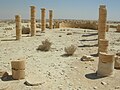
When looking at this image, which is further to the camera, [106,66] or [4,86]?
[106,66]

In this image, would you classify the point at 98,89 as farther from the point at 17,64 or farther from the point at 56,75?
the point at 17,64

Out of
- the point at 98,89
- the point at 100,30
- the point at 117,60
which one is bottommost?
the point at 98,89

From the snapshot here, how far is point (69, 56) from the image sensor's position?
12.5m

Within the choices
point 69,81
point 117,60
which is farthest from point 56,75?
point 117,60

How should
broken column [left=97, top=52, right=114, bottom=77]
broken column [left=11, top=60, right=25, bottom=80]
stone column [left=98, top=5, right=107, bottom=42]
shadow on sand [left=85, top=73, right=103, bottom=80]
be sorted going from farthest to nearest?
1. stone column [left=98, top=5, right=107, bottom=42]
2. broken column [left=97, top=52, right=114, bottom=77]
3. shadow on sand [left=85, top=73, right=103, bottom=80]
4. broken column [left=11, top=60, right=25, bottom=80]

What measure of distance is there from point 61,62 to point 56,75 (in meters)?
2.21

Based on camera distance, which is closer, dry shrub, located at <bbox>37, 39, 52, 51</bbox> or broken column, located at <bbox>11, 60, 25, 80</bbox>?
broken column, located at <bbox>11, 60, 25, 80</bbox>

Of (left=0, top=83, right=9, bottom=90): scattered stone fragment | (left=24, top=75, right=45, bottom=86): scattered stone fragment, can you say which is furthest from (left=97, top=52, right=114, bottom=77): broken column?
(left=0, top=83, right=9, bottom=90): scattered stone fragment

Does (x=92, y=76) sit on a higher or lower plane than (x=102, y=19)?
lower

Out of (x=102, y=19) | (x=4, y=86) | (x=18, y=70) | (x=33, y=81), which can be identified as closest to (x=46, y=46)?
(x=102, y=19)

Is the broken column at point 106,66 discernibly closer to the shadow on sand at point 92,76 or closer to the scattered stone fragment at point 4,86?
the shadow on sand at point 92,76

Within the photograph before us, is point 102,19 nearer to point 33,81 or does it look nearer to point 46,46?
point 46,46

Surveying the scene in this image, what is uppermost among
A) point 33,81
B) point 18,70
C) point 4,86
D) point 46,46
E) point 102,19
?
point 102,19

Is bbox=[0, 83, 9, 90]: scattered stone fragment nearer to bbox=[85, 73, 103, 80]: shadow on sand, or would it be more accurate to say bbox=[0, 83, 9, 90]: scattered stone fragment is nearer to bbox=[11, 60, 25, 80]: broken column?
bbox=[11, 60, 25, 80]: broken column
